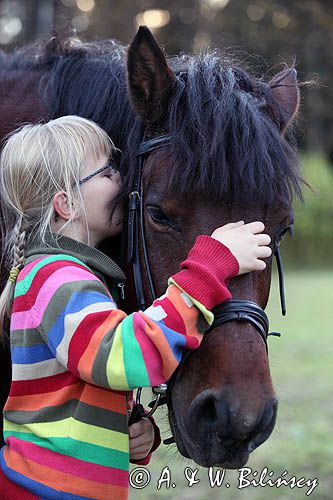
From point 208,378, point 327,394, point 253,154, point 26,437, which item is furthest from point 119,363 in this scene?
point 327,394

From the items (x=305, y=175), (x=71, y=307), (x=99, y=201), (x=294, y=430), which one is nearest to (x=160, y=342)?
(x=71, y=307)

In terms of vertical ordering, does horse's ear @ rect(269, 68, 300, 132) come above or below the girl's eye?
above

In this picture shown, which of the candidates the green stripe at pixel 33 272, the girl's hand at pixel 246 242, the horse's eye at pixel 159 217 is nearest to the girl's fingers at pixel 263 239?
the girl's hand at pixel 246 242

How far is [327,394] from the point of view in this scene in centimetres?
719

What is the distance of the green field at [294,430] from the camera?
4.55m

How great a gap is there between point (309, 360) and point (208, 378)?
Answer: 278 inches

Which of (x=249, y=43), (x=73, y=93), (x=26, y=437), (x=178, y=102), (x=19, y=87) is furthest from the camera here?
(x=249, y=43)

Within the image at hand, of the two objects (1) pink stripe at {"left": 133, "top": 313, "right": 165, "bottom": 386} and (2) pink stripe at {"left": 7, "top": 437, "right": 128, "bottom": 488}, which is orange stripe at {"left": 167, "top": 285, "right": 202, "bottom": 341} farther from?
(2) pink stripe at {"left": 7, "top": 437, "right": 128, "bottom": 488}

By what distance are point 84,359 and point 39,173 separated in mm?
643

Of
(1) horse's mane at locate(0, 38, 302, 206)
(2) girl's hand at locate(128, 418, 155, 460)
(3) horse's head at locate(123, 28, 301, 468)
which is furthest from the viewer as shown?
(2) girl's hand at locate(128, 418, 155, 460)

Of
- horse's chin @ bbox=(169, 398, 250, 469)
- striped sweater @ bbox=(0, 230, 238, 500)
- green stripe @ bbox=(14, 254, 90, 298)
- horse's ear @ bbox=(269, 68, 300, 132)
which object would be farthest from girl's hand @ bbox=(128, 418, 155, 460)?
horse's ear @ bbox=(269, 68, 300, 132)

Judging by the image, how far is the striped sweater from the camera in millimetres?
1901

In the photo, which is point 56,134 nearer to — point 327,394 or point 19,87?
point 19,87

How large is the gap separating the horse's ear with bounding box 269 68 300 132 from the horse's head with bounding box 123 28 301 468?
0.19 ft
